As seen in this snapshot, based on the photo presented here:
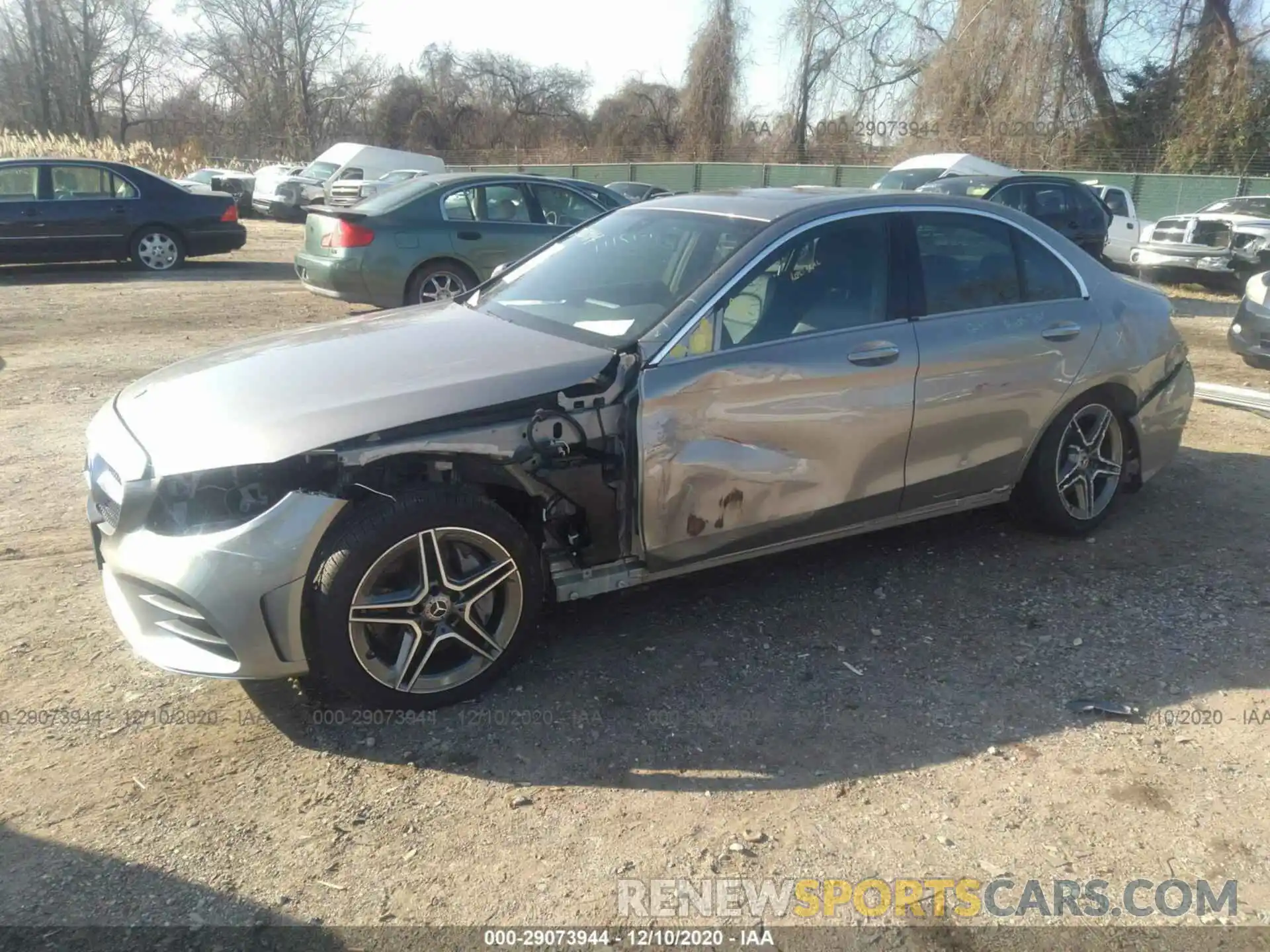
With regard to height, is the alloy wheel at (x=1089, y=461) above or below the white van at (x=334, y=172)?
below

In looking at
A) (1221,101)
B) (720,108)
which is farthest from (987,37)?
(720,108)

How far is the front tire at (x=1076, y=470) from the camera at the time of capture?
4.62 meters

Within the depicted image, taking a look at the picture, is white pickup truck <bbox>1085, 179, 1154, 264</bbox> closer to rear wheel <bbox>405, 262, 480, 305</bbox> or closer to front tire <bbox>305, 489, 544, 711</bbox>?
rear wheel <bbox>405, 262, 480, 305</bbox>

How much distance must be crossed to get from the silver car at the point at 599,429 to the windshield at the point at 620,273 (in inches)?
0.7

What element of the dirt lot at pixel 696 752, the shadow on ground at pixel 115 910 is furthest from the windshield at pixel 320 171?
the shadow on ground at pixel 115 910

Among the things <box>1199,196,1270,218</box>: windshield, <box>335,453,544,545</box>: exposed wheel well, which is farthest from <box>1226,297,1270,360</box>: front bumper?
<box>1199,196,1270,218</box>: windshield

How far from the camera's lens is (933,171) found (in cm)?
1541

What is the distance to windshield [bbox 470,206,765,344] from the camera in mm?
3838

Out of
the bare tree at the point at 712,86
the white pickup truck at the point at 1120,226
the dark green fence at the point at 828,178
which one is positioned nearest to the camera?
the white pickup truck at the point at 1120,226

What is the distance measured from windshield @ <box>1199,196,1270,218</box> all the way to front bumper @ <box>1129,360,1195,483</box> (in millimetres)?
13876

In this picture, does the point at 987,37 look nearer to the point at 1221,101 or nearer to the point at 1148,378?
the point at 1221,101

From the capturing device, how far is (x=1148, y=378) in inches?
191

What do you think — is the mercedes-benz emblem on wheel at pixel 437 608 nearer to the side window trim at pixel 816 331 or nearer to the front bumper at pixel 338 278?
the side window trim at pixel 816 331

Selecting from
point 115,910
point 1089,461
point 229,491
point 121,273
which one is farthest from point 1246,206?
point 115,910
